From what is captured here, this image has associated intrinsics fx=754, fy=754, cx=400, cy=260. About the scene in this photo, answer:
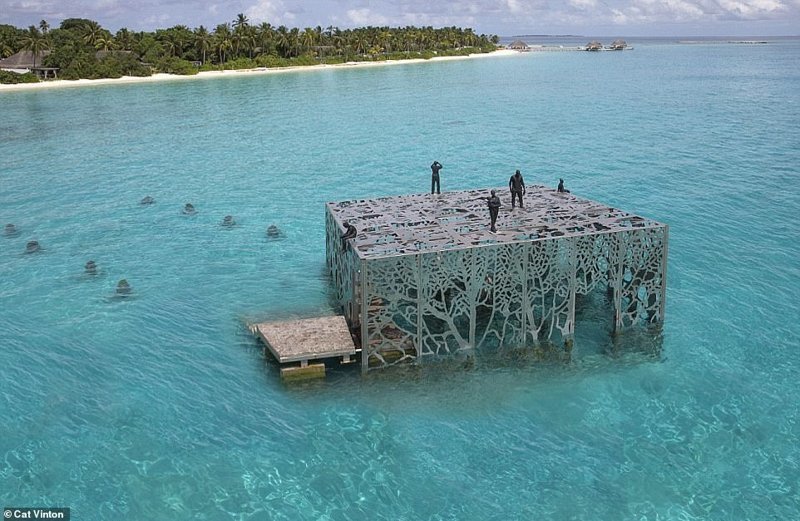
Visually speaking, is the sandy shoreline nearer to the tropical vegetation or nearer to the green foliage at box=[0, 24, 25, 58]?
the tropical vegetation

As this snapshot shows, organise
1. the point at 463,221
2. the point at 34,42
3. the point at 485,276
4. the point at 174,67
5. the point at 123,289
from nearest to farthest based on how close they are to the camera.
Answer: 1. the point at 485,276
2. the point at 463,221
3. the point at 123,289
4. the point at 34,42
5. the point at 174,67

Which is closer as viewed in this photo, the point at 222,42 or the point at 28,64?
the point at 28,64

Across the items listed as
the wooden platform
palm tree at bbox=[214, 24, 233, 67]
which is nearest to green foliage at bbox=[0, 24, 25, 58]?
palm tree at bbox=[214, 24, 233, 67]

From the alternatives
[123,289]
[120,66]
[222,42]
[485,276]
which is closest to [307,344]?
[485,276]

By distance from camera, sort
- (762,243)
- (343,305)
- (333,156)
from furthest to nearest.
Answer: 1. (333,156)
2. (762,243)
3. (343,305)

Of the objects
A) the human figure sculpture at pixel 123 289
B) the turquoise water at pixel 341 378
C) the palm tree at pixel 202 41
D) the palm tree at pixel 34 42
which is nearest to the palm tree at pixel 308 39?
the palm tree at pixel 202 41

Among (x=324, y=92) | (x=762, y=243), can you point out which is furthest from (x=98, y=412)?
(x=324, y=92)

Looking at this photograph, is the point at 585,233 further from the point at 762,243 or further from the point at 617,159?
the point at 617,159

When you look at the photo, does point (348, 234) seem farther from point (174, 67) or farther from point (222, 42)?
point (222, 42)
